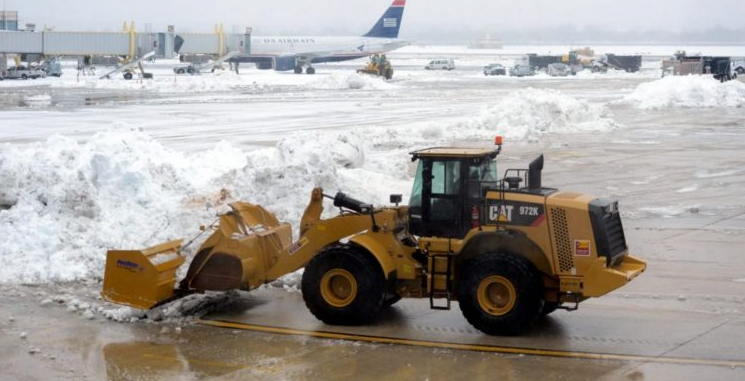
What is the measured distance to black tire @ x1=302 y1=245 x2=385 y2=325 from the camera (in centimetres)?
1132

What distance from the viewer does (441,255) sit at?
11.2 meters

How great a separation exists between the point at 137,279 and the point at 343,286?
2352 mm

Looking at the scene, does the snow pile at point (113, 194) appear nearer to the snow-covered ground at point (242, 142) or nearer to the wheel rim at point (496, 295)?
the snow-covered ground at point (242, 142)

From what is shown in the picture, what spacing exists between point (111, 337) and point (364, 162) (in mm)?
14483

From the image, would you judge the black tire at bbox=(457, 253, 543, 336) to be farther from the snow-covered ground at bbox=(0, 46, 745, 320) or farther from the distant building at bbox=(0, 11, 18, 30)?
the distant building at bbox=(0, 11, 18, 30)

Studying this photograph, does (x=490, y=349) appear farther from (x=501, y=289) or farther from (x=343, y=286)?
(x=343, y=286)

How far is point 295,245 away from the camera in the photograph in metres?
11.9

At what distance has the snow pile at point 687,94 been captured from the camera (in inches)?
2042

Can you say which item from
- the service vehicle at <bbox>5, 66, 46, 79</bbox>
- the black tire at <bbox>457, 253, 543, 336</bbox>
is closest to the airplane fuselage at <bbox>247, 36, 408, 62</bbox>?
the service vehicle at <bbox>5, 66, 46, 79</bbox>

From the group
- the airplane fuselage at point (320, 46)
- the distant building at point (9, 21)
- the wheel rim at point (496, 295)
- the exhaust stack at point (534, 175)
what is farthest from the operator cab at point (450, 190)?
the distant building at point (9, 21)

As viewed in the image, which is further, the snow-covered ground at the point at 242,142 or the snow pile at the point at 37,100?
the snow pile at the point at 37,100

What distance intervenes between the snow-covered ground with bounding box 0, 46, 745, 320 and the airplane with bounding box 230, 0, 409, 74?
34067mm

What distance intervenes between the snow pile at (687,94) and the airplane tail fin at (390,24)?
59091 millimetres

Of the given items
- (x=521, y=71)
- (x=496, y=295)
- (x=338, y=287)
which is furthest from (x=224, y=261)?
(x=521, y=71)
